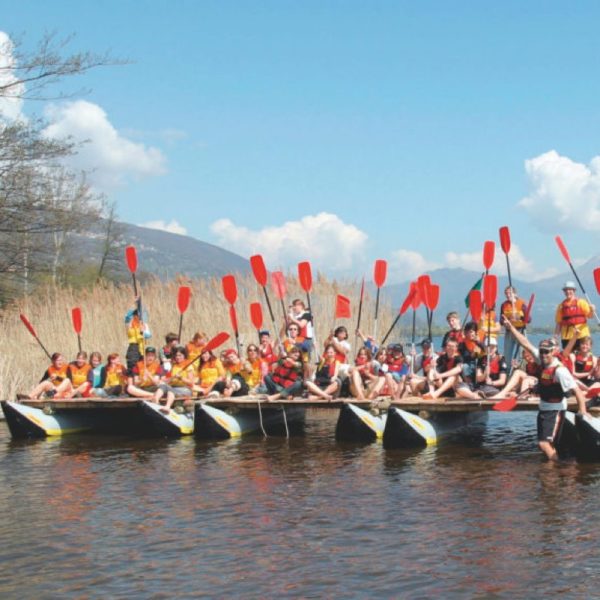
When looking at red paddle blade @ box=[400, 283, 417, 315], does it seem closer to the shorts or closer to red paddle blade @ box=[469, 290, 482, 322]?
red paddle blade @ box=[469, 290, 482, 322]

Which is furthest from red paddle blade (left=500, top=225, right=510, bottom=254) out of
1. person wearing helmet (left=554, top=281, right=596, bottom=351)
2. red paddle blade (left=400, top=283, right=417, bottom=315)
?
person wearing helmet (left=554, top=281, right=596, bottom=351)

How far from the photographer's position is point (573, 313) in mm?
12555

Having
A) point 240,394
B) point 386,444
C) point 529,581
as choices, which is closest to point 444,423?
point 386,444

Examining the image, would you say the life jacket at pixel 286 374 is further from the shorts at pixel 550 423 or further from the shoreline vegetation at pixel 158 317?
the shoreline vegetation at pixel 158 317

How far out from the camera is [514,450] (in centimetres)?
1229

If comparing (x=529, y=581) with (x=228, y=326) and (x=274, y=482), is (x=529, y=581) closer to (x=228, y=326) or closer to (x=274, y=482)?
(x=274, y=482)

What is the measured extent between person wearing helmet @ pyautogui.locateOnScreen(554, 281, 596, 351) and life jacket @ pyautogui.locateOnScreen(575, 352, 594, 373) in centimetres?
41

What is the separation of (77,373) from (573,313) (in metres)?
7.59

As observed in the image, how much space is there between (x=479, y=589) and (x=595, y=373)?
583 cm

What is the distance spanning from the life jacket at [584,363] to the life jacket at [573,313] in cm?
70

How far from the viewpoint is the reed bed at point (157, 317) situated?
736 inches

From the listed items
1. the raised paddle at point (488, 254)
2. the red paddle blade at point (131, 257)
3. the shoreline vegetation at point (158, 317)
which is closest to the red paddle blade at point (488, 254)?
the raised paddle at point (488, 254)

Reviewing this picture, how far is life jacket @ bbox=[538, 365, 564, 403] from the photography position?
34.0ft

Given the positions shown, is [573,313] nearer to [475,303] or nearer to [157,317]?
[475,303]
